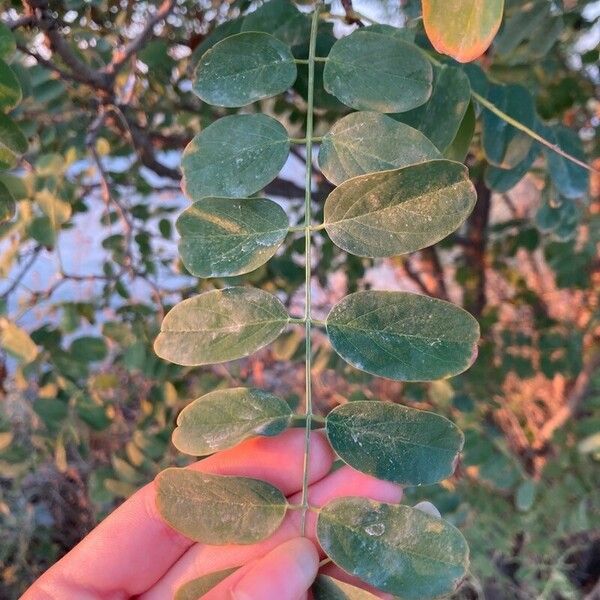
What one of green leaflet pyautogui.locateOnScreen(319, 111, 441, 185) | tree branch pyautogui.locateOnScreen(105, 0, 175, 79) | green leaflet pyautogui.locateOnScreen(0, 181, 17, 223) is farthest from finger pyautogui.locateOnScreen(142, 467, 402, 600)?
tree branch pyautogui.locateOnScreen(105, 0, 175, 79)

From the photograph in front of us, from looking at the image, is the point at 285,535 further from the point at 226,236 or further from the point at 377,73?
the point at 377,73

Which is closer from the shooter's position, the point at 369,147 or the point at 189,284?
the point at 369,147

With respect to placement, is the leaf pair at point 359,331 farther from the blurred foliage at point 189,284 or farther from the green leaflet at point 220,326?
the blurred foliage at point 189,284

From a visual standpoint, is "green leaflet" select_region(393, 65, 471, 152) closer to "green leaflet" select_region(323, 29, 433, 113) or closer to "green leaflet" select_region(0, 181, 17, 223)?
"green leaflet" select_region(323, 29, 433, 113)

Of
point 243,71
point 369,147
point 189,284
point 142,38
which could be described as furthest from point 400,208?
point 189,284

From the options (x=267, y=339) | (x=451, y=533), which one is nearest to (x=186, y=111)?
(x=267, y=339)

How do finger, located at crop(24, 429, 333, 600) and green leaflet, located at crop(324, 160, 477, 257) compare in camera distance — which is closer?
green leaflet, located at crop(324, 160, 477, 257)
